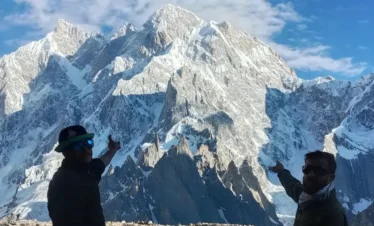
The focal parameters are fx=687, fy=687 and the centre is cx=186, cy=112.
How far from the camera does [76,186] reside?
1030 cm

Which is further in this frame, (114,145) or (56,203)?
(114,145)

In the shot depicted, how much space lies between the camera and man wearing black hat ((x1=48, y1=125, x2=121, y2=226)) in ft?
33.5

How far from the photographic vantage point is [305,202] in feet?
33.6

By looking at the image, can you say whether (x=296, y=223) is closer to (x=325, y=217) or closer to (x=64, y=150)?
(x=325, y=217)

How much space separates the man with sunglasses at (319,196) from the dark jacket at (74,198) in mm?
3046

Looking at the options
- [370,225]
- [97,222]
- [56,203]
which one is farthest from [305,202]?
[370,225]

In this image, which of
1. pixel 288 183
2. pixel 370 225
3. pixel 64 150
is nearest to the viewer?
pixel 64 150

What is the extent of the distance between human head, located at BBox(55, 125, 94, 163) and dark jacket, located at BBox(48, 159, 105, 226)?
0.42 feet

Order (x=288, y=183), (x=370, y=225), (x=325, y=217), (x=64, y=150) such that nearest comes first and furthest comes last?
1. (x=325, y=217)
2. (x=64, y=150)
3. (x=288, y=183)
4. (x=370, y=225)

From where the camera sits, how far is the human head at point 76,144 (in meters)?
10.5

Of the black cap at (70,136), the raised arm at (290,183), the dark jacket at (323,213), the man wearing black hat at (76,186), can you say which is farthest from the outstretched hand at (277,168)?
the black cap at (70,136)

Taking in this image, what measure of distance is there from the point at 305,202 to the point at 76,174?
3482 mm

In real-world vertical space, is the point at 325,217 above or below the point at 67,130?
below

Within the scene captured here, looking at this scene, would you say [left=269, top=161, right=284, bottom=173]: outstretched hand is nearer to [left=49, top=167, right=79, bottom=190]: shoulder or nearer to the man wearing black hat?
the man wearing black hat
